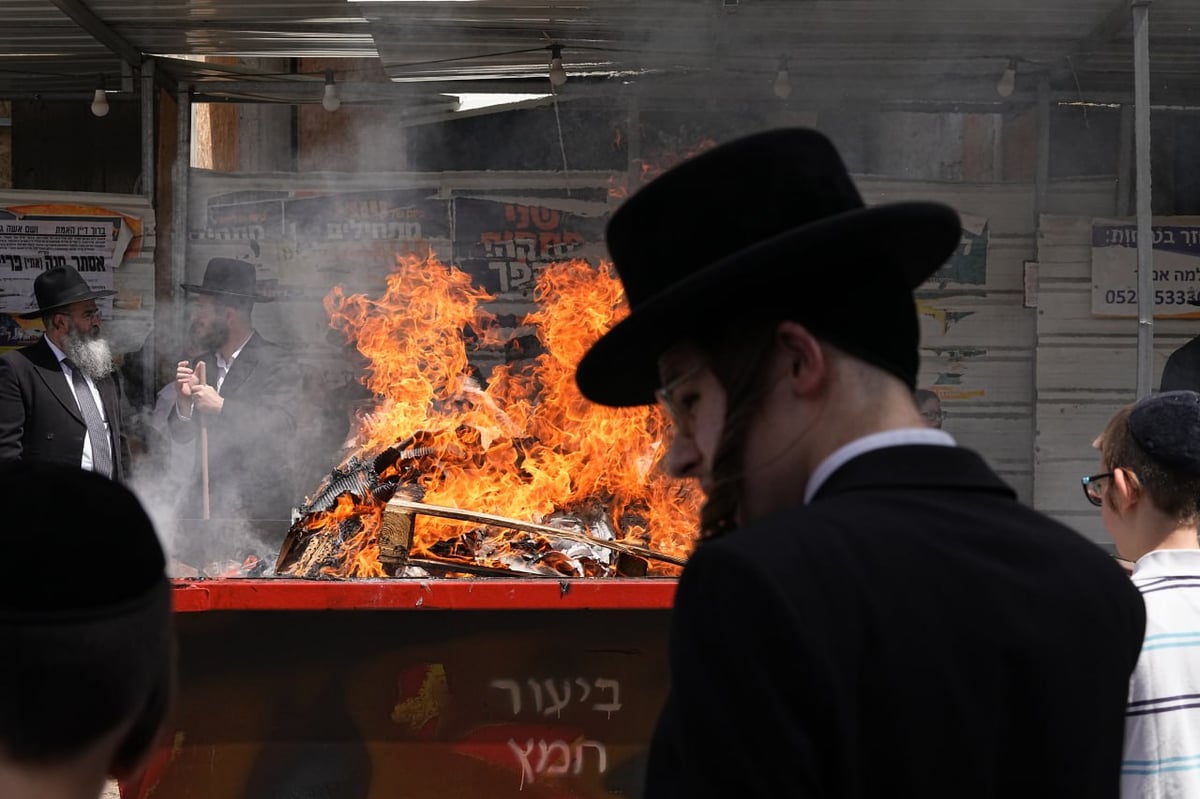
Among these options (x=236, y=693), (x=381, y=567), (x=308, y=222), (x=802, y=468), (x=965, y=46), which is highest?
(x=965, y=46)

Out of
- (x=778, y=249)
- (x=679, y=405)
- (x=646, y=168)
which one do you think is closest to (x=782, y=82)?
(x=646, y=168)

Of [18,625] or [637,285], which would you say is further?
[637,285]

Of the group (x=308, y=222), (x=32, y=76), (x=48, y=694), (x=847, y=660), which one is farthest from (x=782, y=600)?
(x=32, y=76)

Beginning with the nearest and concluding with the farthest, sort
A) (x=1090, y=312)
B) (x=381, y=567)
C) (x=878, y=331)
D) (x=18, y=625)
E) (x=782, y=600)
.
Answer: (x=782, y=600)
(x=18, y=625)
(x=878, y=331)
(x=381, y=567)
(x=1090, y=312)

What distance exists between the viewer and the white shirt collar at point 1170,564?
2480 millimetres

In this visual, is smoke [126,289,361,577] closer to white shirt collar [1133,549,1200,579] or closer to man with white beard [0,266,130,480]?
man with white beard [0,266,130,480]

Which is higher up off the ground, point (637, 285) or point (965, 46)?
point (965, 46)

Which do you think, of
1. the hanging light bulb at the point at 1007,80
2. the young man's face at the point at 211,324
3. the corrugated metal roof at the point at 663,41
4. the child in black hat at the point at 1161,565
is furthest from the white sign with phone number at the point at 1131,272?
the child in black hat at the point at 1161,565

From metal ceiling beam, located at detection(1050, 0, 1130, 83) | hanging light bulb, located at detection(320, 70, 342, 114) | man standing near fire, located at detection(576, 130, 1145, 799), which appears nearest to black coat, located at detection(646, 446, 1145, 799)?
man standing near fire, located at detection(576, 130, 1145, 799)

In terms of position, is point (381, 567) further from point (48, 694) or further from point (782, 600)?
point (782, 600)

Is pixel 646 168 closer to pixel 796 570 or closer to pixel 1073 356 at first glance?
pixel 1073 356

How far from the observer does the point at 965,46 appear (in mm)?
8664

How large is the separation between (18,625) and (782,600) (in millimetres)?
885

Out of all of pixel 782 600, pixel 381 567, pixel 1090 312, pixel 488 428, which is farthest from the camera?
pixel 1090 312
